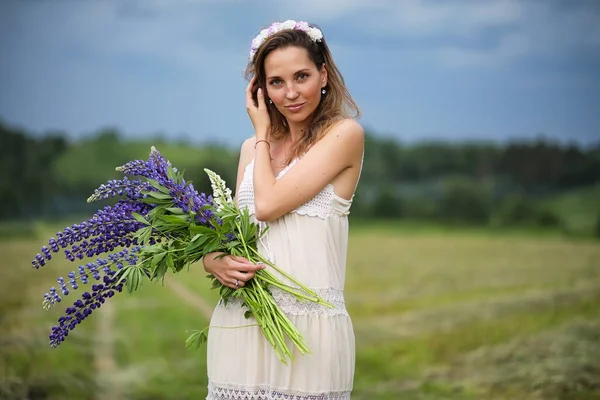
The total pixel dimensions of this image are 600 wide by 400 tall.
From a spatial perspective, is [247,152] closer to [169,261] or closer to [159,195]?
[159,195]

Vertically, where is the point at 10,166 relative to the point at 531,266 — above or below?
above

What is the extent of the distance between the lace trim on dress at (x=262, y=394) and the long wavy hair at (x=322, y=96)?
61 centimetres

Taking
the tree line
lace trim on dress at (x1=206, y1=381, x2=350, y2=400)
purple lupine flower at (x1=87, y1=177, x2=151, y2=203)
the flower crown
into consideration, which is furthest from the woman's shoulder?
the tree line

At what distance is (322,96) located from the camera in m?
2.38

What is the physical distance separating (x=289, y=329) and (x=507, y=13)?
3.94 meters

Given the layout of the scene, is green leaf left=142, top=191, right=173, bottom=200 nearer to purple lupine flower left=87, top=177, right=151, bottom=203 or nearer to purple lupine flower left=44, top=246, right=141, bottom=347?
purple lupine flower left=87, top=177, right=151, bottom=203

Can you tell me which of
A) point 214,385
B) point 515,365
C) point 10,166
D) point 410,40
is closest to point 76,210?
point 10,166

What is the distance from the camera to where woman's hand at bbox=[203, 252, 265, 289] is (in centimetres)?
218

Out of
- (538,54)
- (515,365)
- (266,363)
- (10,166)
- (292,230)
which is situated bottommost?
(515,365)

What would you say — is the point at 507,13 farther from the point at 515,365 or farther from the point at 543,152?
the point at 515,365

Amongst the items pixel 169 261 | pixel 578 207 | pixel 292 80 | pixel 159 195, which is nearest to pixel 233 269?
pixel 169 261

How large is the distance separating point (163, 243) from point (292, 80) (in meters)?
0.55

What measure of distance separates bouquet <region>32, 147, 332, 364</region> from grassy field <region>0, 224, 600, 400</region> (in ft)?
9.65

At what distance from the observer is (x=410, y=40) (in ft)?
18.7
